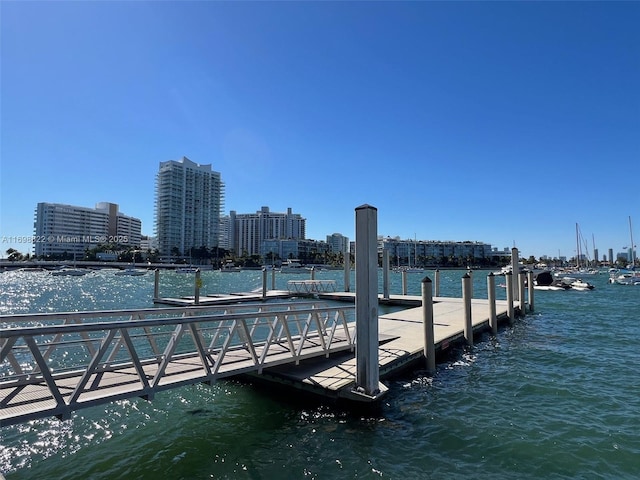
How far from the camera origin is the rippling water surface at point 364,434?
20.5 ft

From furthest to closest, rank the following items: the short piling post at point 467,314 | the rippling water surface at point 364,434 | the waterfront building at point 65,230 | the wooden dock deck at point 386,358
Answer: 1. the waterfront building at point 65,230
2. the short piling post at point 467,314
3. the wooden dock deck at point 386,358
4. the rippling water surface at point 364,434

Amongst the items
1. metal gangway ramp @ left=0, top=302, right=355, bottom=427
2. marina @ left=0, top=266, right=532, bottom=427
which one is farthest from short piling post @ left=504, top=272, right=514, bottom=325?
metal gangway ramp @ left=0, top=302, right=355, bottom=427

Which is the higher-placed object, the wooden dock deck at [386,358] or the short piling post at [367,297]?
the short piling post at [367,297]

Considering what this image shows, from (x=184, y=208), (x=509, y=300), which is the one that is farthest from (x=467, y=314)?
(x=184, y=208)

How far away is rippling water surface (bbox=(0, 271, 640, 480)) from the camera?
20.5 feet

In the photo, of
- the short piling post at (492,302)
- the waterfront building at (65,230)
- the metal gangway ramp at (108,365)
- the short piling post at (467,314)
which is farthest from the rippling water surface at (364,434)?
the waterfront building at (65,230)

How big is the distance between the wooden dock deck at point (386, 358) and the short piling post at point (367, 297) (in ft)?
1.62

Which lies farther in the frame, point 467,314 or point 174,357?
point 467,314

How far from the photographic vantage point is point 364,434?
7.41m

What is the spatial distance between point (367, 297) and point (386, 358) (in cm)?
318

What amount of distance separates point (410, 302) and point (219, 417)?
71.2 feet

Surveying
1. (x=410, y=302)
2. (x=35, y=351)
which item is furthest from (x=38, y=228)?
(x=35, y=351)

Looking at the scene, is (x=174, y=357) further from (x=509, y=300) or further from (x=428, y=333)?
(x=509, y=300)

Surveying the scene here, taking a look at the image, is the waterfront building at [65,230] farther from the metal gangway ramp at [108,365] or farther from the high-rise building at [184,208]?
the metal gangway ramp at [108,365]
